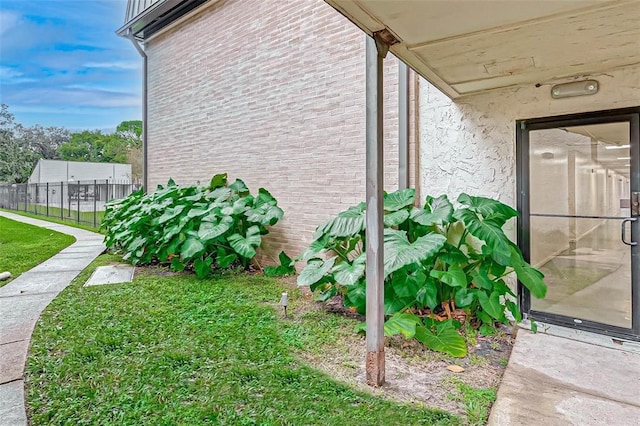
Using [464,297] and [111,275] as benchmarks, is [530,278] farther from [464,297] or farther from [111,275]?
[111,275]

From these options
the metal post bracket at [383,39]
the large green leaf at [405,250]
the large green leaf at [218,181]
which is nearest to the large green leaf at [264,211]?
the large green leaf at [218,181]

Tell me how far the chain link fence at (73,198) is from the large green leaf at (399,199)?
31.0 ft

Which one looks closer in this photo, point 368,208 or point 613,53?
point 368,208

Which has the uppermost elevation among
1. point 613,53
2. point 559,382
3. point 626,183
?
point 613,53

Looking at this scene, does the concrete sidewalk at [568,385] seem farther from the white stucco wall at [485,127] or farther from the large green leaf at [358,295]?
the white stucco wall at [485,127]

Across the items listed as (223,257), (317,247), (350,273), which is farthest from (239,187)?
(350,273)

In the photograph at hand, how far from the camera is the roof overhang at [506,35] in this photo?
193cm

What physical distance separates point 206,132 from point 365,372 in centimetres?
535

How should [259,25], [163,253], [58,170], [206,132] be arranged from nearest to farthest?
[163,253]
[259,25]
[206,132]
[58,170]

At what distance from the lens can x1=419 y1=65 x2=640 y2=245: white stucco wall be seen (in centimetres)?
291

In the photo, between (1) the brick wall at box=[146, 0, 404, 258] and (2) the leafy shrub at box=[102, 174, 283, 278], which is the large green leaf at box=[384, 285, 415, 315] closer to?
(1) the brick wall at box=[146, 0, 404, 258]

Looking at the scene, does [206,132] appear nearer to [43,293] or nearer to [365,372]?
[43,293]

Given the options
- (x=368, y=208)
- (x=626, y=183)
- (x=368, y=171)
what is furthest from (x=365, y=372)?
(x=626, y=183)

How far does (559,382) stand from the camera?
226cm
